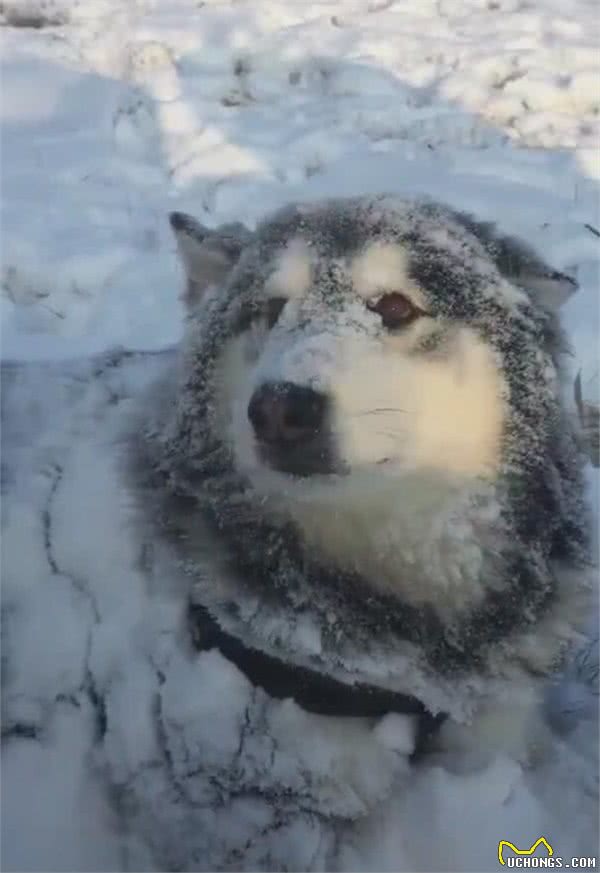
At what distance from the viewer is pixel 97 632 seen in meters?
2.51

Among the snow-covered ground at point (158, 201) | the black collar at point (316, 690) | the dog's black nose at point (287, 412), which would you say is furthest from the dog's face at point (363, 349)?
the snow-covered ground at point (158, 201)

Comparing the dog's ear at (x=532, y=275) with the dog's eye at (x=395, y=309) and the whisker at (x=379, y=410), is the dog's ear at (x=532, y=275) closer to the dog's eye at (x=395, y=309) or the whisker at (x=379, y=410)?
the dog's eye at (x=395, y=309)

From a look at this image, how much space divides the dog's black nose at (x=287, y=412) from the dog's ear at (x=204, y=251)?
1.90 feet

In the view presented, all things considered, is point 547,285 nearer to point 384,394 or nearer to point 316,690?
point 384,394

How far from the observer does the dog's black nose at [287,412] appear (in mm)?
2145

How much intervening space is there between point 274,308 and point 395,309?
10.1 inches

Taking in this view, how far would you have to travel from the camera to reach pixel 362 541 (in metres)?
2.35

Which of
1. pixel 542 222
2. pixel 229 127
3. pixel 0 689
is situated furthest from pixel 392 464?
pixel 229 127

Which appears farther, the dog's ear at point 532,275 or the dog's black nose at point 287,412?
the dog's ear at point 532,275

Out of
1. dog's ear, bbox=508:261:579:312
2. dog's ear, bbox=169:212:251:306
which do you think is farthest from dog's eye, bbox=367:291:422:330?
dog's ear, bbox=169:212:251:306

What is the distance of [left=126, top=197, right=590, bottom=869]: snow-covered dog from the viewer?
2301mm

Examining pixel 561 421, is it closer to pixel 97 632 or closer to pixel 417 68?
pixel 97 632

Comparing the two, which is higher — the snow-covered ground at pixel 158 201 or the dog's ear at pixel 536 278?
the dog's ear at pixel 536 278

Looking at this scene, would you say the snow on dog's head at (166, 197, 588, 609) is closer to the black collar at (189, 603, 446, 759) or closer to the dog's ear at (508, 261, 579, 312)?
the dog's ear at (508, 261, 579, 312)
